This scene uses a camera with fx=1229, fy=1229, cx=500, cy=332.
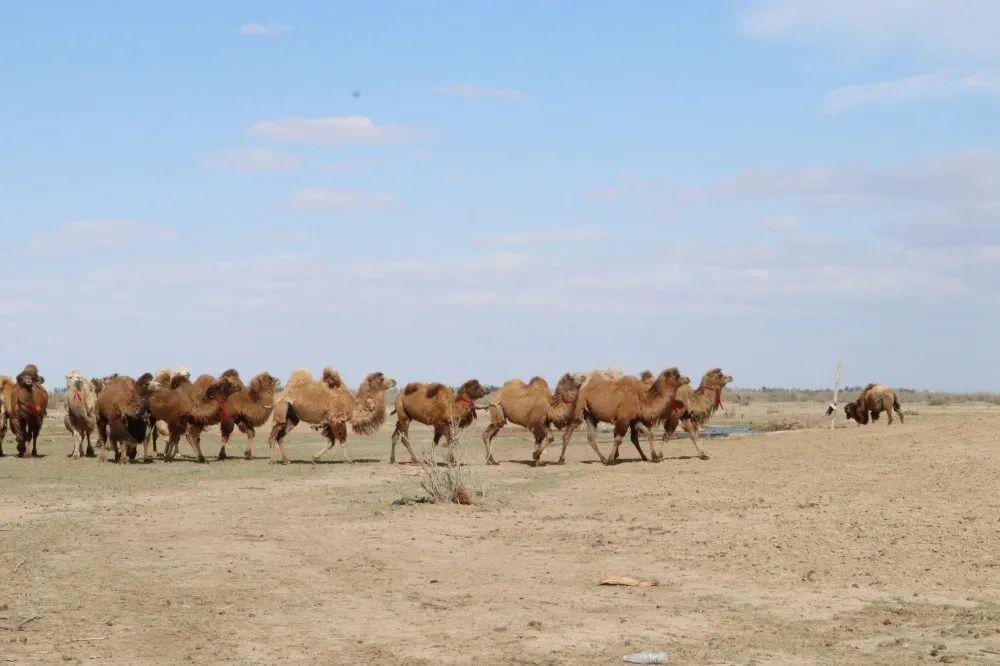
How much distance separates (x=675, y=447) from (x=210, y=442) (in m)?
13.4

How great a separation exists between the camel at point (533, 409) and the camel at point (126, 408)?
22.2 feet

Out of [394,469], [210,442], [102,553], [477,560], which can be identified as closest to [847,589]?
[477,560]

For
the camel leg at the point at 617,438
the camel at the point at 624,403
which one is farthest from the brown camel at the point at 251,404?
the camel leg at the point at 617,438

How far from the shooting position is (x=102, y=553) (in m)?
12.7

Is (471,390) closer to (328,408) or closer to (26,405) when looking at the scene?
(328,408)

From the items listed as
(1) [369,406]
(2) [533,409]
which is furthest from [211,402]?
(2) [533,409]

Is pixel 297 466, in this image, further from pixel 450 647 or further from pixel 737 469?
pixel 450 647

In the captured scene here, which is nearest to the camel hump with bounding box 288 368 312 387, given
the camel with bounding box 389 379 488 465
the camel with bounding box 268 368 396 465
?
the camel with bounding box 268 368 396 465

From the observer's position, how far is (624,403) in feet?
75.6

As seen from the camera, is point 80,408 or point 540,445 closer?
point 540,445

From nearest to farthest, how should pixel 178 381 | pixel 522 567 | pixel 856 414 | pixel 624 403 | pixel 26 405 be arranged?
pixel 522 567 < pixel 624 403 < pixel 178 381 < pixel 26 405 < pixel 856 414

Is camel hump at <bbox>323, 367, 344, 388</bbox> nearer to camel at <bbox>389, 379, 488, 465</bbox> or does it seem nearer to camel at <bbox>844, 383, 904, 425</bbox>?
camel at <bbox>389, 379, 488, 465</bbox>

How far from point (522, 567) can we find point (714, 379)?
1463 centimetres

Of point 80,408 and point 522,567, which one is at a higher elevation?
point 80,408
